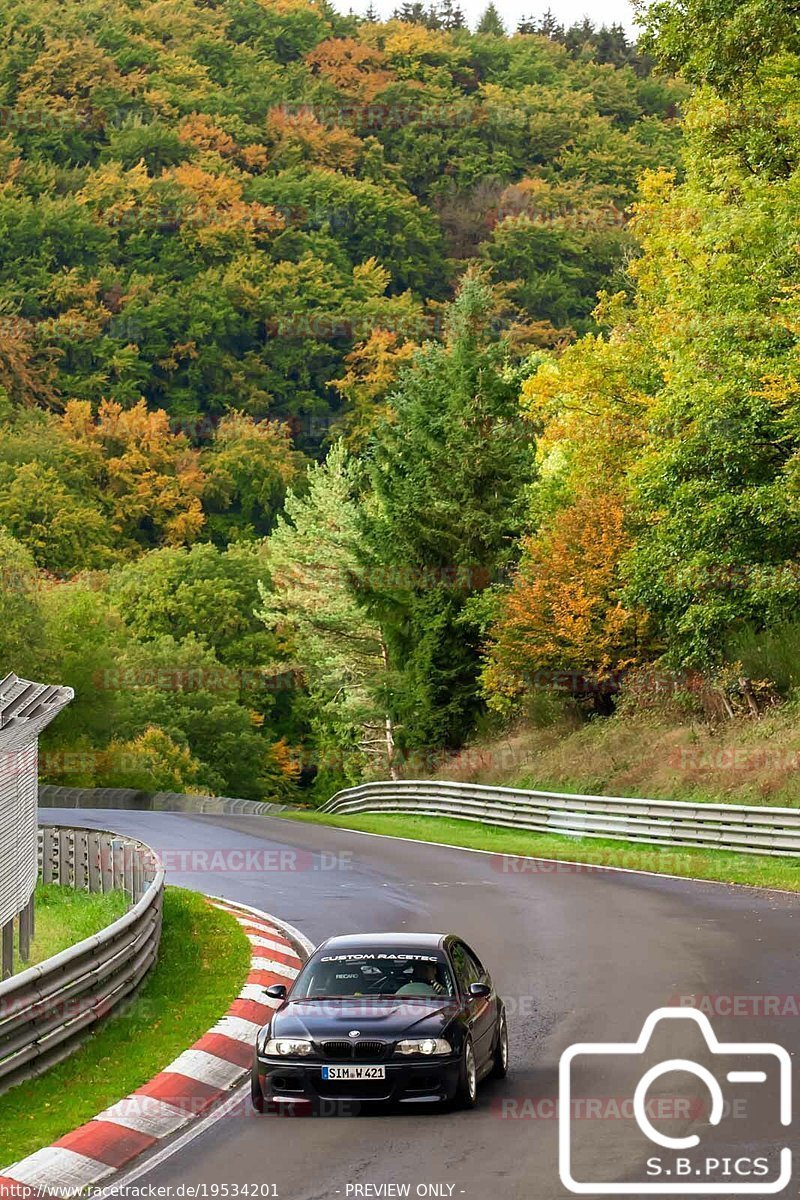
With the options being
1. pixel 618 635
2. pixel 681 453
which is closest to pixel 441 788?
pixel 618 635

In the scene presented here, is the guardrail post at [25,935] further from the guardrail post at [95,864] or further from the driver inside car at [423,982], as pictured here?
the guardrail post at [95,864]

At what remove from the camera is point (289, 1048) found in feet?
37.9

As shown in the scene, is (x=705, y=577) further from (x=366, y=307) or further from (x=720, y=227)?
(x=366, y=307)

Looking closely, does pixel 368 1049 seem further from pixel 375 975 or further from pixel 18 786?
pixel 18 786

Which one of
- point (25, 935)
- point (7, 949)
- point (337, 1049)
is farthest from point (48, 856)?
point (337, 1049)

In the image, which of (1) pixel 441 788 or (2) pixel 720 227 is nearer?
(2) pixel 720 227

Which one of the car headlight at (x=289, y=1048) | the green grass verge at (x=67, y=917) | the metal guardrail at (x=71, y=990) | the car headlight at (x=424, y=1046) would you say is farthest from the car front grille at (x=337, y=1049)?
the green grass verge at (x=67, y=917)

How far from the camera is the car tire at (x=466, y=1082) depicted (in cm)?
1146

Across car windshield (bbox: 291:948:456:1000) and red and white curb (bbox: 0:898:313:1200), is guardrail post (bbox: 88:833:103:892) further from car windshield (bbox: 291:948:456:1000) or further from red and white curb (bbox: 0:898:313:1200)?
car windshield (bbox: 291:948:456:1000)

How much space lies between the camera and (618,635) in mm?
42875

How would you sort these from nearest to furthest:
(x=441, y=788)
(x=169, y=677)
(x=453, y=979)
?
(x=453, y=979) < (x=441, y=788) < (x=169, y=677)

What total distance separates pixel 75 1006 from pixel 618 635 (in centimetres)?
3023

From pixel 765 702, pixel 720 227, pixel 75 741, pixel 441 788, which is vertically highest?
pixel 720 227

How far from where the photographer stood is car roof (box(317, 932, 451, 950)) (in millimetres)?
13008
